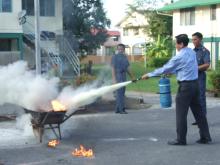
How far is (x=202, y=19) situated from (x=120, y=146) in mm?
34211

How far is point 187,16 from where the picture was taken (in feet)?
144

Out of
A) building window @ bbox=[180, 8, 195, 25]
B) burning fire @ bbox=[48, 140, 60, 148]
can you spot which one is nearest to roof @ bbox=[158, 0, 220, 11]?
building window @ bbox=[180, 8, 195, 25]

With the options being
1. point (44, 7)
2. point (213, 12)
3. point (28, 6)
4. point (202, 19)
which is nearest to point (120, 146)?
point (44, 7)

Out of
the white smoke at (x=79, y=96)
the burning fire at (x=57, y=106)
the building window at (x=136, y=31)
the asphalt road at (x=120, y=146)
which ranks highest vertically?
the building window at (x=136, y=31)

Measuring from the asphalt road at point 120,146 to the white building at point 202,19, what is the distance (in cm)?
2802

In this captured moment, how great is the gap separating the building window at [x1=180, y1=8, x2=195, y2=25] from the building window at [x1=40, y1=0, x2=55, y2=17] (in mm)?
14709

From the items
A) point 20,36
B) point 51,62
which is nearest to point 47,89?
point 51,62

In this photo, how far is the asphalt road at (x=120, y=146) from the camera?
815 cm

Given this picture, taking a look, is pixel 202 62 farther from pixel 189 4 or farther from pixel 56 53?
pixel 189 4

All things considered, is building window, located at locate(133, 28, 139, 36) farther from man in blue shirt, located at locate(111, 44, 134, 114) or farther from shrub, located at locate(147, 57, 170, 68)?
man in blue shirt, located at locate(111, 44, 134, 114)

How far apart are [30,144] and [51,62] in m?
17.8

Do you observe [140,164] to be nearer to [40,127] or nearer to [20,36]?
[40,127]

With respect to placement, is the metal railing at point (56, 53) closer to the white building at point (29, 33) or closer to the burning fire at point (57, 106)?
the white building at point (29, 33)

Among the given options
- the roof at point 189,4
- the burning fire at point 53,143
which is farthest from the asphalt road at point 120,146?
the roof at point 189,4
